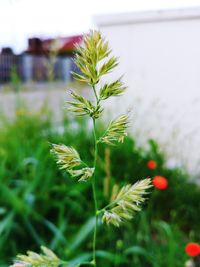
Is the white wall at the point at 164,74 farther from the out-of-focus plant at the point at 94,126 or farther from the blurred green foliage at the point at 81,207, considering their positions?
the out-of-focus plant at the point at 94,126

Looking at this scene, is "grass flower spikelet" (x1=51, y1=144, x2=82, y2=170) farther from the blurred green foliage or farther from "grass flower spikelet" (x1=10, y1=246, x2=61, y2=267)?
the blurred green foliage

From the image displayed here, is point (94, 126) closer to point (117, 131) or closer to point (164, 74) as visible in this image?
point (117, 131)


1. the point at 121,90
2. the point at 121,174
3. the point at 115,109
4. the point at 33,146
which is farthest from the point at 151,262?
the point at 115,109

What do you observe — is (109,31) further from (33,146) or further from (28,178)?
(28,178)

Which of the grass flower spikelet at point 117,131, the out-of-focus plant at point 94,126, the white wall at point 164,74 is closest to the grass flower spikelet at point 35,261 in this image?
the out-of-focus plant at point 94,126

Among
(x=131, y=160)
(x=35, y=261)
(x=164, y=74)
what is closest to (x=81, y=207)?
(x=131, y=160)
